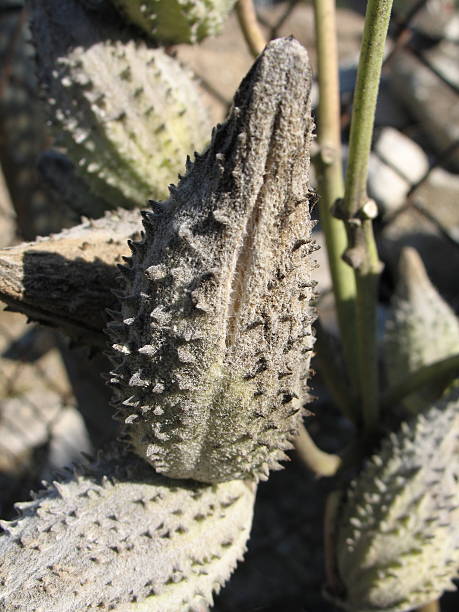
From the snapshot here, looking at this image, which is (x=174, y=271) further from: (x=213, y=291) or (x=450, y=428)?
(x=450, y=428)

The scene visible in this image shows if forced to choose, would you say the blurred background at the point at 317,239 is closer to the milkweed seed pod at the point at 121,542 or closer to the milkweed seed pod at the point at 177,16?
the milkweed seed pod at the point at 177,16

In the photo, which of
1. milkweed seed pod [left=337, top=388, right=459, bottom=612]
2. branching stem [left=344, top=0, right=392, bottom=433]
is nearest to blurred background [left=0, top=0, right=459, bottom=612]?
milkweed seed pod [left=337, top=388, right=459, bottom=612]

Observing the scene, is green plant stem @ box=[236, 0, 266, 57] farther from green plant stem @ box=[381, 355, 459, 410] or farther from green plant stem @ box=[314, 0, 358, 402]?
green plant stem @ box=[381, 355, 459, 410]

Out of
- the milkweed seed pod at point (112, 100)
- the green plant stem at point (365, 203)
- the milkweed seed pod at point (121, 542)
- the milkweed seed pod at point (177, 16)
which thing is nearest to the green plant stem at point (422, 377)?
the green plant stem at point (365, 203)

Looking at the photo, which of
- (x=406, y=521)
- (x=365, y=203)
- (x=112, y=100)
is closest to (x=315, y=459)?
(x=406, y=521)

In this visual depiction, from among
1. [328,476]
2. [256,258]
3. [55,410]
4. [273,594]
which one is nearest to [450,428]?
[328,476]

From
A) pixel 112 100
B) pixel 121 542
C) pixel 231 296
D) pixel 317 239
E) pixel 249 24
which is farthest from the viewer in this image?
pixel 317 239

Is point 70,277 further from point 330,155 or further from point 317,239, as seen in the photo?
point 317,239
